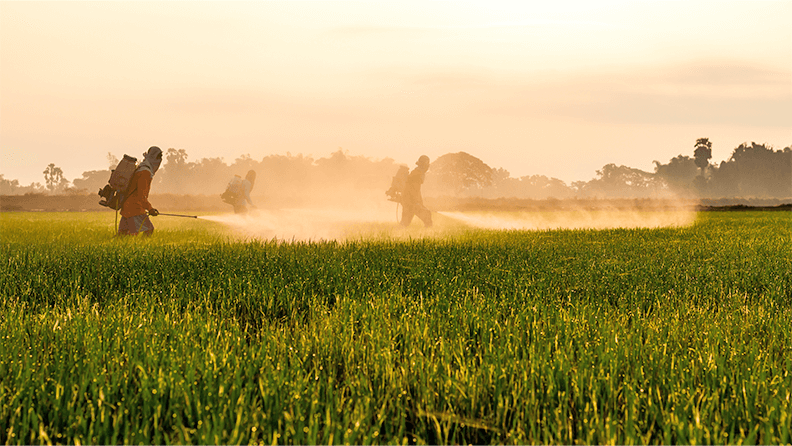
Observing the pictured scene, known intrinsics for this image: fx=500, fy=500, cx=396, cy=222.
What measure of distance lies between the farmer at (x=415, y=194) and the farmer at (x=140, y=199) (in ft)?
23.2

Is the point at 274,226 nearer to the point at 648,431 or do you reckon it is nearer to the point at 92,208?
the point at 648,431

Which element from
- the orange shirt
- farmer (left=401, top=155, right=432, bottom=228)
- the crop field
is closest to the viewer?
the crop field

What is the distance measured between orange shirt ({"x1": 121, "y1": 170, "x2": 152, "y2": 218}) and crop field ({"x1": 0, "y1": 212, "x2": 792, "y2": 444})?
6818 mm

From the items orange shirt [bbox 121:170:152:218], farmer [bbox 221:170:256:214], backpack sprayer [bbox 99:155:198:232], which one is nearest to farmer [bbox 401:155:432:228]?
farmer [bbox 221:170:256:214]

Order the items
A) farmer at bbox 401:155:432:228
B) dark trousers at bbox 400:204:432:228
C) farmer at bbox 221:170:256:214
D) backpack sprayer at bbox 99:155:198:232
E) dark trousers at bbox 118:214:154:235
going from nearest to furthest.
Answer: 1. backpack sprayer at bbox 99:155:198:232
2. dark trousers at bbox 118:214:154:235
3. farmer at bbox 401:155:432:228
4. dark trousers at bbox 400:204:432:228
5. farmer at bbox 221:170:256:214

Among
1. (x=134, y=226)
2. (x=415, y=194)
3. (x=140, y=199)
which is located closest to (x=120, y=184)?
(x=140, y=199)

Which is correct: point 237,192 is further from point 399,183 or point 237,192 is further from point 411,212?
point 411,212

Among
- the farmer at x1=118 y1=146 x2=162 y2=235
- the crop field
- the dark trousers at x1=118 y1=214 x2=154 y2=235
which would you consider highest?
the farmer at x1=118 y1=146 x2=162 y2=235

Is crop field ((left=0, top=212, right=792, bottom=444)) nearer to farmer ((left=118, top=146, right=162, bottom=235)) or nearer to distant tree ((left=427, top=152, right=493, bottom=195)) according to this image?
farmer ((left=118, top=146, right=162, bottom=235))

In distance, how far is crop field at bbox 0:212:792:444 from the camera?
2016 millimetres

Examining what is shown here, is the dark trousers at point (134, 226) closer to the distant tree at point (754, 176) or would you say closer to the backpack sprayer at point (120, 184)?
the backpack sprayer at point (120, 184)

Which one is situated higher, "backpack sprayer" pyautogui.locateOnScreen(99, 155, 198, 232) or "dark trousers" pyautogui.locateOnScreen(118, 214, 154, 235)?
"backpack sprayer" pyautogui.locateOnScreen(99, 155, 198, 232)

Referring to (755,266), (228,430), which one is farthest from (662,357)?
(755,266)

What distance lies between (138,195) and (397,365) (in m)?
10.8
